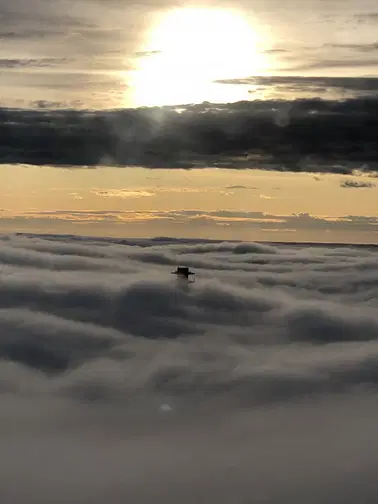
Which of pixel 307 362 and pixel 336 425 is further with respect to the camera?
pixel 307 362

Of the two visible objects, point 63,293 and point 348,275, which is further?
point 348,275

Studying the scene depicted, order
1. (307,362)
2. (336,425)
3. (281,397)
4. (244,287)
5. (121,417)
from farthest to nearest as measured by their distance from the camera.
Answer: (244,287), (307,362), (281,397), (121,417), (336,425)

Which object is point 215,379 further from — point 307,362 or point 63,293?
point 63,293

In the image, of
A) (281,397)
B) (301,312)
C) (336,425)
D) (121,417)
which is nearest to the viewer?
(336,425)

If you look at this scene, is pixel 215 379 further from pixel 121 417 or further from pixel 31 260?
pixel 31 260

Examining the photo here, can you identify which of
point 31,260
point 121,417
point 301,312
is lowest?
point 121,417

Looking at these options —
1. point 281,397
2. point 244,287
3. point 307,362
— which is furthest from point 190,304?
point 281,397

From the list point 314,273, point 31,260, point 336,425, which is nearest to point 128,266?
point 31,260

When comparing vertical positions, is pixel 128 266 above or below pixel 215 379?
above

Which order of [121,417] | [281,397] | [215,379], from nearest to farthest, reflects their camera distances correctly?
[121,417]
[281,397]
[215,379]
